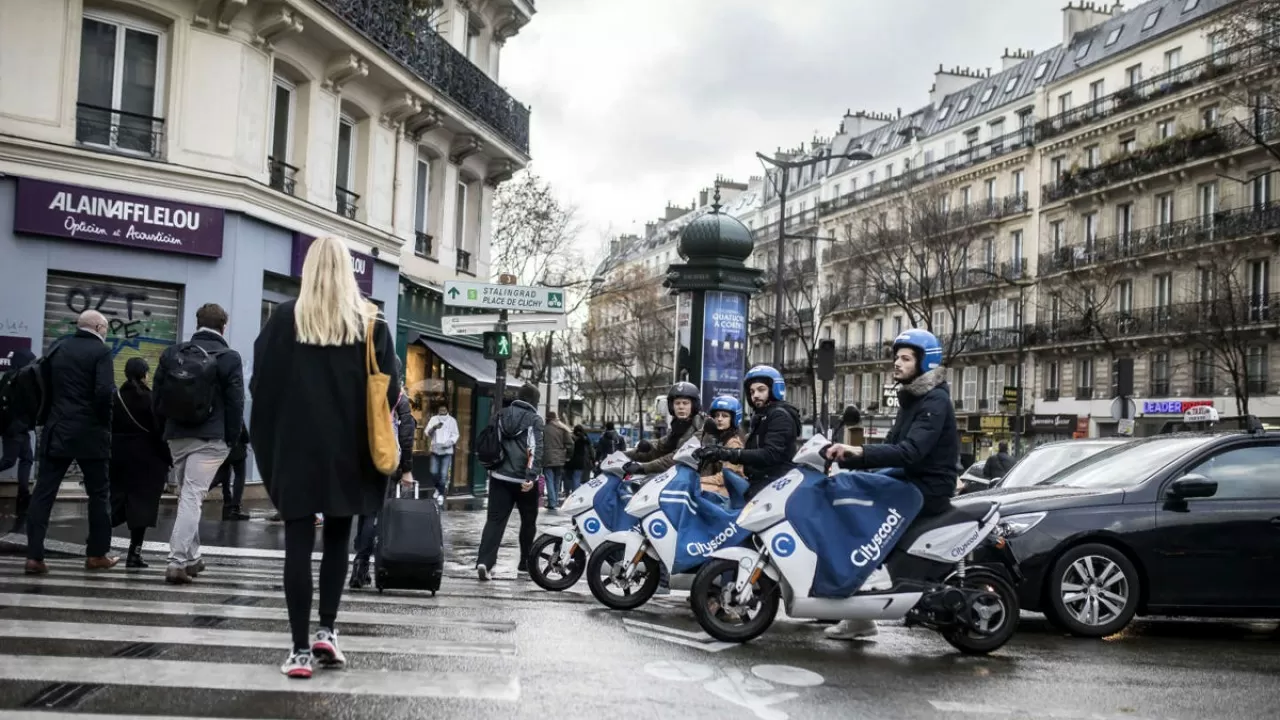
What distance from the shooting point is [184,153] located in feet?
63.1

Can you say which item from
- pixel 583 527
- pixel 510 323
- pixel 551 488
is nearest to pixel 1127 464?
pixel 583 527

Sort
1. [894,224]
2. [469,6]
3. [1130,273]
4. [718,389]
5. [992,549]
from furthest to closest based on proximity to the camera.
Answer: [894,224] → [1130,273] → [469,6] → [718,389] → [992,549]

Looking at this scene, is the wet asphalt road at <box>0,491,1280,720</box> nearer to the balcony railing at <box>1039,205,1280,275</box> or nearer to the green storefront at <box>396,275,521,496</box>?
the green storefront at <box>396,275,521,496</box>

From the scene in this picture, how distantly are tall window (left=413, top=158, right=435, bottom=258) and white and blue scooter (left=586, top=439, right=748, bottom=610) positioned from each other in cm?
1832

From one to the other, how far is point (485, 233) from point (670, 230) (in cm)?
8151

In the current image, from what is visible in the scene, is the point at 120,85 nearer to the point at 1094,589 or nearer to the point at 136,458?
the point at 136,458

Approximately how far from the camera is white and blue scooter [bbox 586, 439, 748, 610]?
9312 millimetres

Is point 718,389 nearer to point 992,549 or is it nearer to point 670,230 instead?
point 992,549

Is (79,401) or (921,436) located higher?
(79,401)

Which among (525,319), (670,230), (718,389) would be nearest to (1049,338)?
(718,389)

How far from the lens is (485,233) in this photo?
31.4m

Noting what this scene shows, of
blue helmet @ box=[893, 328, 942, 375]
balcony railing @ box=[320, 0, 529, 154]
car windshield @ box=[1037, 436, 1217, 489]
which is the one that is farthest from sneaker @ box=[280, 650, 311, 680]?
balcony railing @ box=[320, 0, 529, 154]

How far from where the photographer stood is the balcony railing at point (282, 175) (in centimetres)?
2116

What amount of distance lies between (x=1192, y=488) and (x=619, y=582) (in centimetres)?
401
